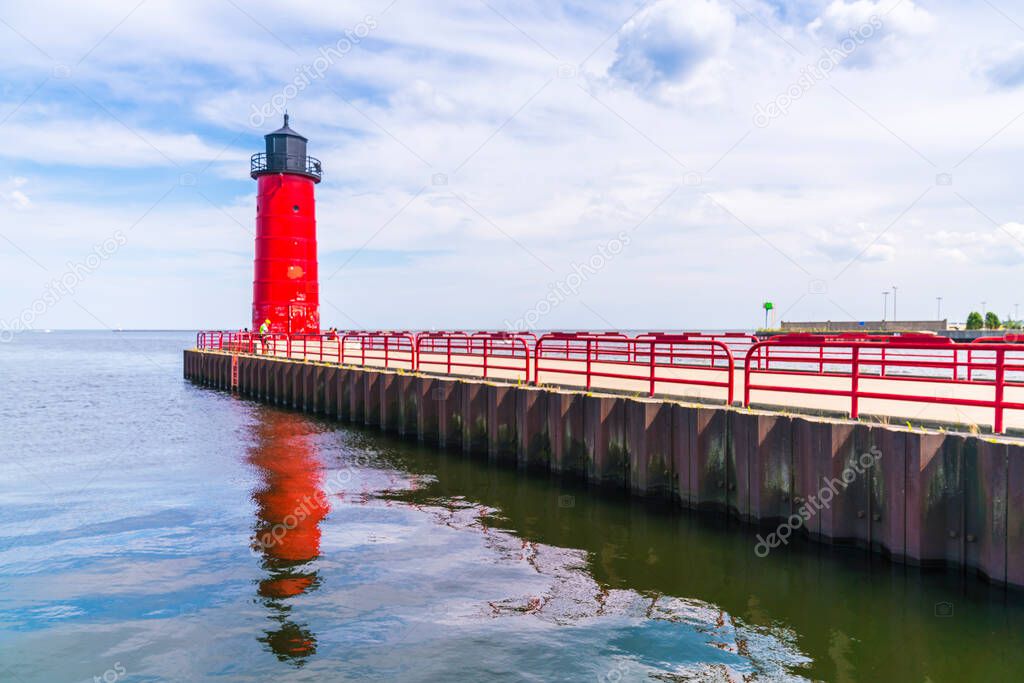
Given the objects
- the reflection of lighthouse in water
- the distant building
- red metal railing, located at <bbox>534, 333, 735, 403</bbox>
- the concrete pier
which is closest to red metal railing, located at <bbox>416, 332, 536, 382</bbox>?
red metal railing, located at <bbox>534, 333, 735, 403</bbox>

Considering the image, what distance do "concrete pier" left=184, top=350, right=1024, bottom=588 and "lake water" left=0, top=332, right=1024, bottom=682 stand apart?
0.35 metres

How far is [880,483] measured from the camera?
28.3ft

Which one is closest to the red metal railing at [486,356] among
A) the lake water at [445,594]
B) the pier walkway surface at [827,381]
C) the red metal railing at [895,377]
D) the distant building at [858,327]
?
the pier walkway surface at [827,381]

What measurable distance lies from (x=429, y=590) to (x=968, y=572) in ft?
20.3

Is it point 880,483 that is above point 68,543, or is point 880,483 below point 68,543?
above

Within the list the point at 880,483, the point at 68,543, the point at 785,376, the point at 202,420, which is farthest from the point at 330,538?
the point at 202,420

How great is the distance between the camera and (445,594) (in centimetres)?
Result: 838

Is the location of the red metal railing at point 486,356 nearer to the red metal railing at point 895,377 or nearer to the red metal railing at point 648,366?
the red metal railing at point 648,366

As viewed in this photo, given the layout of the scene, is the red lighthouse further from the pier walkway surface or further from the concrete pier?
the concrete pier

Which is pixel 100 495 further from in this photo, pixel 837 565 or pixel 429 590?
pixel 837 565

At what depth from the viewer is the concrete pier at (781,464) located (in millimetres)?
7715

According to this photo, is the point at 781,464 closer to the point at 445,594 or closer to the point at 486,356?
the point at 445,594

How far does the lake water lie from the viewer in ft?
22.1

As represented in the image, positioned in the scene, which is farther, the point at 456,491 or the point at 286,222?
the point at 286,222
